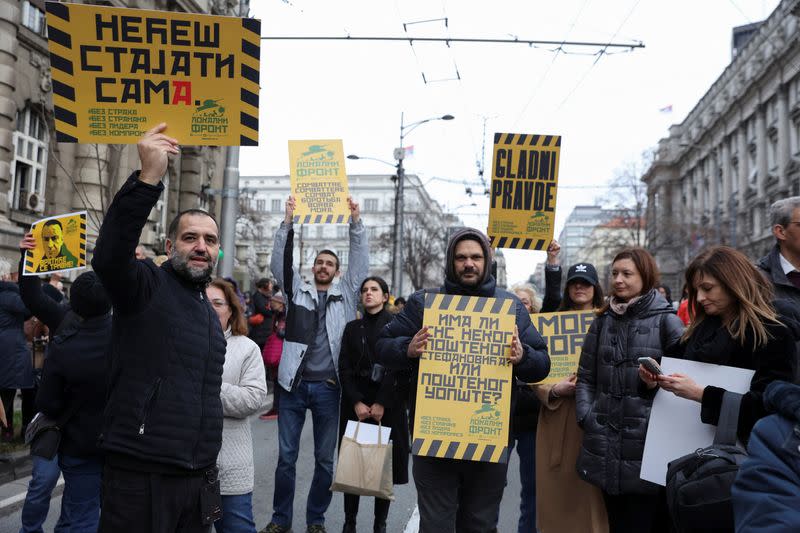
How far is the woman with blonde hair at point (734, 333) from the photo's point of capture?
3.18m

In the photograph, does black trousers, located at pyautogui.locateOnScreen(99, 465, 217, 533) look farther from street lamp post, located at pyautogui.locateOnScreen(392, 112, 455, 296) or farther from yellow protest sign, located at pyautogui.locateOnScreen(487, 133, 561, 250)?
street lamp post, located at pyautogui.locateOnScreen(392, 112, 455, 296)

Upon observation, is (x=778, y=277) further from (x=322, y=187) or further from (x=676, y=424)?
(x=322, y=187)

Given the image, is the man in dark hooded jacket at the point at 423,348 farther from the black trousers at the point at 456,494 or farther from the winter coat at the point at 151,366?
the winter coat at the point at 151,366

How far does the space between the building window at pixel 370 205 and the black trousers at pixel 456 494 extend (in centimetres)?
8390

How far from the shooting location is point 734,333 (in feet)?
11.0

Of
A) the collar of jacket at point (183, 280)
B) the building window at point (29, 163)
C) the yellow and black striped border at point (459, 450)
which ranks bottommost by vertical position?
the yellow and black striped border at point (459, 450)

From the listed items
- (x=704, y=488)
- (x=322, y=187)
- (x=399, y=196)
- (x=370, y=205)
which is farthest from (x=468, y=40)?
(x=370, y=205)

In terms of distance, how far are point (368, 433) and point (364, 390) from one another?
1.33 feet

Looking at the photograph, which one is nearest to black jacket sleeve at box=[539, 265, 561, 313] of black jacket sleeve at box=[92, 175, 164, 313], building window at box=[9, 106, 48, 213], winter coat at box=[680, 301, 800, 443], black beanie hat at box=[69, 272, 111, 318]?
winter coat at box=[680, 301, 800, 443]

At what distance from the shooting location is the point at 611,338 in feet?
14.1

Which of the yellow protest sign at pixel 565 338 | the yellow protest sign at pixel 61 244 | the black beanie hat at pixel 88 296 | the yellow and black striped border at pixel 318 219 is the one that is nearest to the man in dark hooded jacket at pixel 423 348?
the yellow protest sign at pixel 565 338

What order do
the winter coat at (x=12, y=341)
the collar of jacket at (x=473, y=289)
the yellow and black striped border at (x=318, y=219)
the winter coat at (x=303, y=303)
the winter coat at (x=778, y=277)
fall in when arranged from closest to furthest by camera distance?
the winter coat at (x=778, y=277)
the collar of jacket at (x=473, y=289)
the winter coat at (x=303, y=303)
the yellow and black striped border at (x=318, y=219)
the winter coat at (x=12, y=341)

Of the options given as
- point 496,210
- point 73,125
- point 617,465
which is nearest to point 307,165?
point 496,210

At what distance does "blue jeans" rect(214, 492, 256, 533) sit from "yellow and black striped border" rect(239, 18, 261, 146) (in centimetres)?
219
